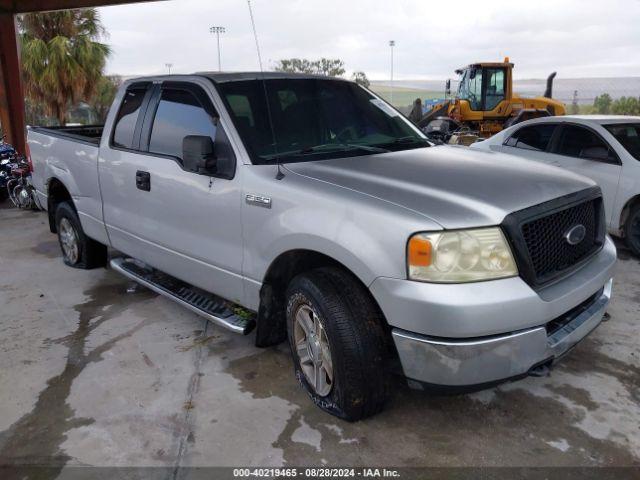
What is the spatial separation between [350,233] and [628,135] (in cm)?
515

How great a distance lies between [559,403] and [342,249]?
5.49 ft

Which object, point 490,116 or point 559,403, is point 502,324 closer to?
point 559,403

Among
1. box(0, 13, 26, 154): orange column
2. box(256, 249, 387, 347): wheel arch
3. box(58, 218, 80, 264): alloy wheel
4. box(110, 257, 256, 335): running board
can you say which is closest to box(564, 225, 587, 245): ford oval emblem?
box(256, 249, 387, 347): wheel arch

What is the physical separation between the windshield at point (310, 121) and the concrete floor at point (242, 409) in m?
1.49

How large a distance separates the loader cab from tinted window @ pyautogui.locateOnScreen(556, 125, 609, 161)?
1320 centimetres

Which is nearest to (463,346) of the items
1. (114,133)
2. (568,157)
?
(114,133)

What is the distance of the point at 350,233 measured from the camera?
107 inches

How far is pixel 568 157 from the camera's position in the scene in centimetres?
674

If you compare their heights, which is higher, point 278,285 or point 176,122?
point 176,122

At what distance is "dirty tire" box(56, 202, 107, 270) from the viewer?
18.7 ft

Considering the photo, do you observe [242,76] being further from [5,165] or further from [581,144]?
[5,165]

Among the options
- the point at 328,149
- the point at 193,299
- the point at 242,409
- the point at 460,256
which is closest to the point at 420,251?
the point at 460,256

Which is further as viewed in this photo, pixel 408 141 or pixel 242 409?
pixel 408 141

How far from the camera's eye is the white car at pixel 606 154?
614cm
